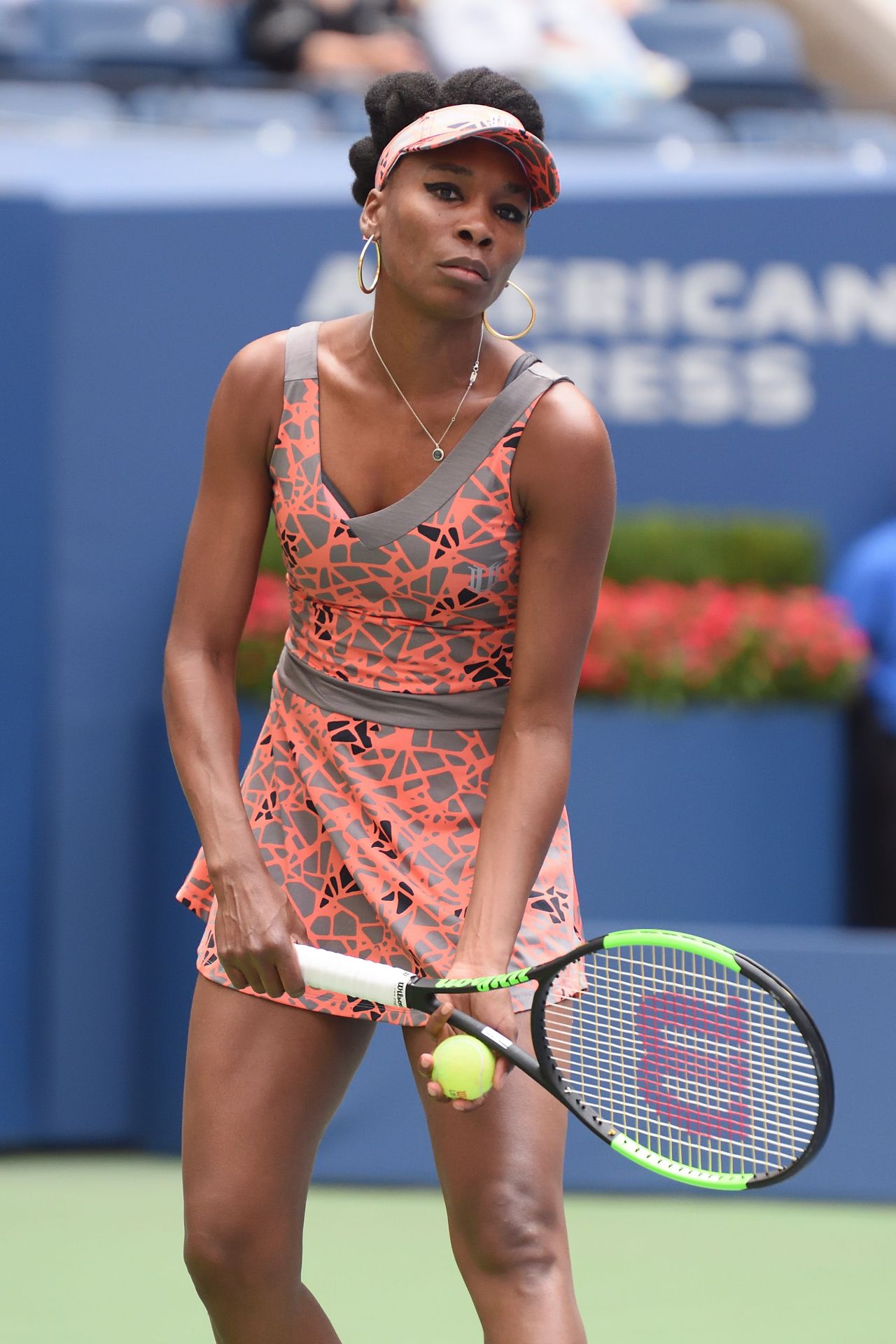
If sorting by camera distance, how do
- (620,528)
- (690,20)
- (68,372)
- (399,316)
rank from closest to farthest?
(399,316) < (68,372) < (620,528) < (690,20)

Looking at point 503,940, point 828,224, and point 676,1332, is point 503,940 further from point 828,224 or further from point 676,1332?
point 828,224

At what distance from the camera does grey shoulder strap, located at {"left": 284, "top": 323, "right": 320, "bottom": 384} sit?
247 cm

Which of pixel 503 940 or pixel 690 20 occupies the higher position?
pixel 690 20

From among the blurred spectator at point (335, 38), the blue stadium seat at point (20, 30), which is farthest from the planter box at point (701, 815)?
the blue stadium seat at point (20, 30)

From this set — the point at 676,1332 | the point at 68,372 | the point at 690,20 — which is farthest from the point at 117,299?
the point at 690,20

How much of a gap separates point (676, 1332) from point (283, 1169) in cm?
160

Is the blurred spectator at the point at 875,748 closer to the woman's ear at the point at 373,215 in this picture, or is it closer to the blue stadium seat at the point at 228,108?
the blue stadium seat at the point at 228,108

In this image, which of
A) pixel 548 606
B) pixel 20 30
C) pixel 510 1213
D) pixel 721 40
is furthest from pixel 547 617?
pixel 721 40

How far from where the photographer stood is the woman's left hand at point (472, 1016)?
2213mm

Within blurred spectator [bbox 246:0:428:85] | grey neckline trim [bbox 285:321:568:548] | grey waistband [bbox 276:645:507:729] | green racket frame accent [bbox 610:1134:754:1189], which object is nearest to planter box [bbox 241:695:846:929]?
grey waistband [bbox 276:645:507:729]

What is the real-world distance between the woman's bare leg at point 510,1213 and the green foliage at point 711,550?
3.26 metres

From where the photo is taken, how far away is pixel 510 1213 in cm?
228

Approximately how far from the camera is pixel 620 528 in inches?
221

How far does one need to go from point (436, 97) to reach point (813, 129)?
5.27 metres
